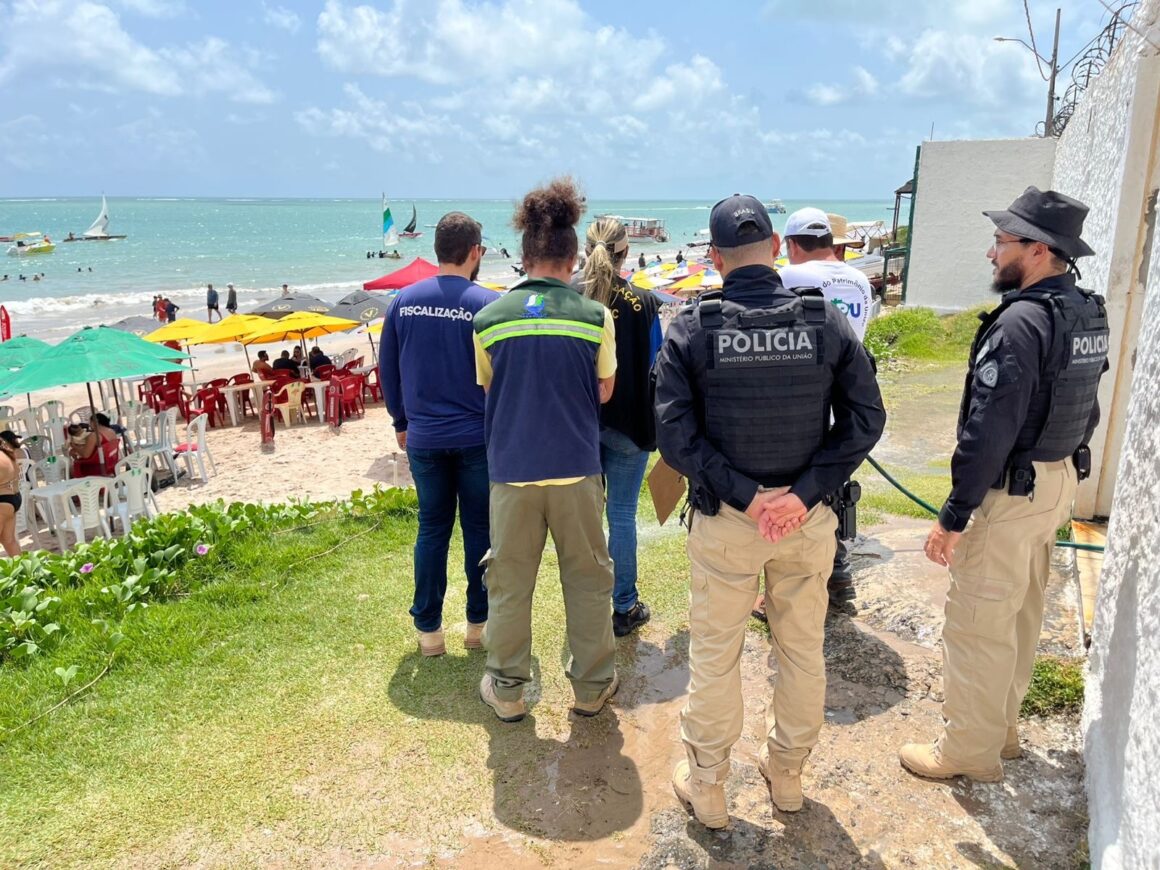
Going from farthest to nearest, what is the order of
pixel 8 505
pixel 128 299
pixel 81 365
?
pixel 128 299 → pixel 81 365 → pixel 8 505

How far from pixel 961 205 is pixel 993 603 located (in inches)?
591

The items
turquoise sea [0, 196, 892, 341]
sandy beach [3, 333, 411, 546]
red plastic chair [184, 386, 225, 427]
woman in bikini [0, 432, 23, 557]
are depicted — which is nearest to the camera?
woman in bikini [0, 432, 23, 557]

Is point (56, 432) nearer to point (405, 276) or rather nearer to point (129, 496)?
point (129, 496)

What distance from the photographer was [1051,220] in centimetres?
252

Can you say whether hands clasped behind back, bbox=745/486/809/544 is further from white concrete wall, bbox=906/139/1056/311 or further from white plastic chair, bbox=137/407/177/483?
white concrete wall, bbox=906/139/1056/311

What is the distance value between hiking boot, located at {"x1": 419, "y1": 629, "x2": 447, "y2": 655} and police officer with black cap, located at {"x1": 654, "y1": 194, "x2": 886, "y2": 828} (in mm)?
1549

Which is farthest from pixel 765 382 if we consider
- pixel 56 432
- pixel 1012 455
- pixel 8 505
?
pixel 56 432

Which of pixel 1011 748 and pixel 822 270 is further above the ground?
pixel 822 270

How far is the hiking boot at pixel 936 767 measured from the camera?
2779 mm

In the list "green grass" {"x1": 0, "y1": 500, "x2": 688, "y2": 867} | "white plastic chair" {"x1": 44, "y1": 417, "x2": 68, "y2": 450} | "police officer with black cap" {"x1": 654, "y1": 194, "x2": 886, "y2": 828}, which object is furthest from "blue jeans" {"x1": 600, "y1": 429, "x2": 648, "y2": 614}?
"white plastic chair" {"x1": 44, "y1": 417, "x2": 68, "y2": 450}

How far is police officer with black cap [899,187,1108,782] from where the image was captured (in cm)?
243

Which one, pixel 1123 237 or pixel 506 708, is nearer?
pixel 506 708

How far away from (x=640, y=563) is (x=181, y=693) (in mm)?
2531

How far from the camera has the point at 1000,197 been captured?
1519cm
